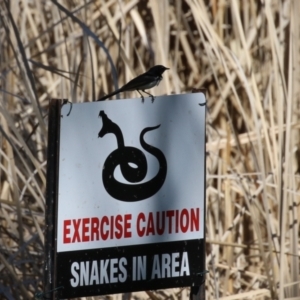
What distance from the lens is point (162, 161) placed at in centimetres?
Result: 136

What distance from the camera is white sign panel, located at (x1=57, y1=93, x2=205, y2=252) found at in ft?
4.26

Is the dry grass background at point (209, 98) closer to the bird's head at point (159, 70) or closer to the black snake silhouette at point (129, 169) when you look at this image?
the bird's head at point (159, 70)

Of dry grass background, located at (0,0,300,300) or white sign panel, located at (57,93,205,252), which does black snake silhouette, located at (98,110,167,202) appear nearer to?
white sign panel, located at (57,93,205,252)

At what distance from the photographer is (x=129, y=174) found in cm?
133

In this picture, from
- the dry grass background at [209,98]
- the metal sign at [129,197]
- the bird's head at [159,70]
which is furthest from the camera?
the dry grass background at [209,98]

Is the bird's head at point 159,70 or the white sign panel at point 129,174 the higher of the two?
the bird's head at point 159,70

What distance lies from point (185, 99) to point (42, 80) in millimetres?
1848

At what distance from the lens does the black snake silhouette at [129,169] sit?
4.31ft

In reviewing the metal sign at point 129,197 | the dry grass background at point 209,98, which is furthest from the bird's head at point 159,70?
the metal sign at point 129,197

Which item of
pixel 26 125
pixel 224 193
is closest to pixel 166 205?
pixel 224 193

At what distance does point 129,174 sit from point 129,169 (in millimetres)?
12

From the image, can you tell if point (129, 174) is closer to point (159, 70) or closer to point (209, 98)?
point (159, 70)

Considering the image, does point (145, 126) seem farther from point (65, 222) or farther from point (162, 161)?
point (65, 222)

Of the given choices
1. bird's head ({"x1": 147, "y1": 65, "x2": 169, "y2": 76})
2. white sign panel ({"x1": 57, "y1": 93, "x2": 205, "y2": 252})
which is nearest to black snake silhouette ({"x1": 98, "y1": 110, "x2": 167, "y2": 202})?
white sign panel ({"x1": 57, "y1": 93, "x2": 205, "y2": 252})
